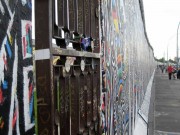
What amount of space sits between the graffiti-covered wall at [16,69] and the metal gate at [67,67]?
2.8 inches

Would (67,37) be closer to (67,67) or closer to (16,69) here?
(67,67)

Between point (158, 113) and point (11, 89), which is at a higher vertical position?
point (11, 89)

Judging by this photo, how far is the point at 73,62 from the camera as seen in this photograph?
1.76 m

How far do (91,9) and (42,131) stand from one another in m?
1.09

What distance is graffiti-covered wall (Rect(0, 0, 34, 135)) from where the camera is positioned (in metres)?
1.01

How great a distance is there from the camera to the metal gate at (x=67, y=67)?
127 centimetres

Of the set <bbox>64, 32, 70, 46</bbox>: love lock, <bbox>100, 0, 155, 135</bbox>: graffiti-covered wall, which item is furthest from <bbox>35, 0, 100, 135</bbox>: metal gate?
<bbox>100, 0, 155, 135</bbox>: graffiti-covered wall

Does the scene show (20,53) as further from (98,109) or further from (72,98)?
(98,109)

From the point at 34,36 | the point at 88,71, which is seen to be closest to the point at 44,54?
the point at 34,36

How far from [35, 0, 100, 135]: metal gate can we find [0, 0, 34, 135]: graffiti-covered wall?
70 mm

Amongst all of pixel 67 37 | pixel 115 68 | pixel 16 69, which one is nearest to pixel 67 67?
pixel 67 37

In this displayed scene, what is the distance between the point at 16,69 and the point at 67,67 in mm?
517

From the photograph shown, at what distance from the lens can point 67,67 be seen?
1593mm

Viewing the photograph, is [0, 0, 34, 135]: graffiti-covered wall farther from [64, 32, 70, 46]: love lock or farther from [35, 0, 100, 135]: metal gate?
[64, 32, 70, 46]: love lock
